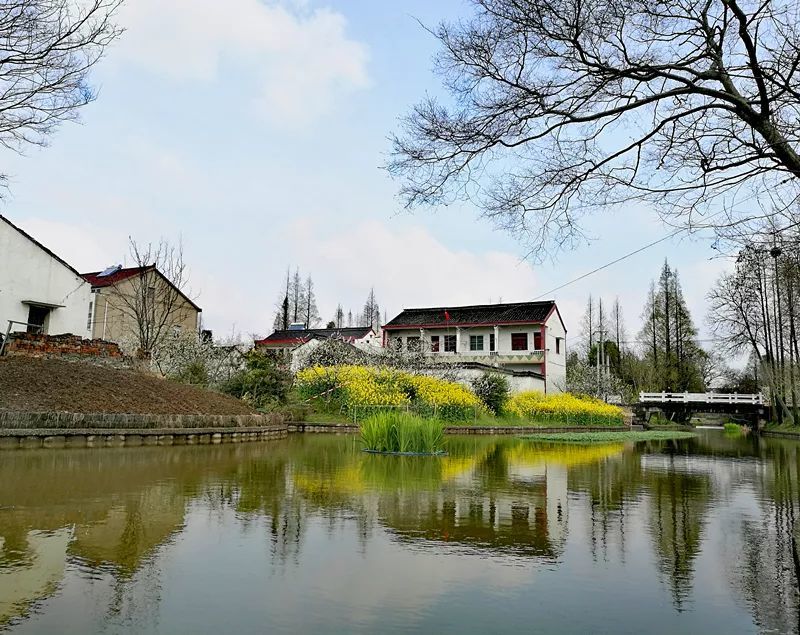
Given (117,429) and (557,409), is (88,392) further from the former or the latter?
(557,409)

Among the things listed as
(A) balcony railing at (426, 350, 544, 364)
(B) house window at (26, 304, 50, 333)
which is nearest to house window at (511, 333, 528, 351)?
(A) balcony railing at (426, 350, 544, 364)

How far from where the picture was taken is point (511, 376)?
3228 centimetres

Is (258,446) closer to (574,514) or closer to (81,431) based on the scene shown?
(81,431)

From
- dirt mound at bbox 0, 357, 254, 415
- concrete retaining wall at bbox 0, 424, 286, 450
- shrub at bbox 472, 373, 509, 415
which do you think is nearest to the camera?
concrete retaining wall at bbox 0, 424, 286, 450

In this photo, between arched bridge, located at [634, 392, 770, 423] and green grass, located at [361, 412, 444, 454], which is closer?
green grass, located at [361, 412, 444, 454]

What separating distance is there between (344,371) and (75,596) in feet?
60.4

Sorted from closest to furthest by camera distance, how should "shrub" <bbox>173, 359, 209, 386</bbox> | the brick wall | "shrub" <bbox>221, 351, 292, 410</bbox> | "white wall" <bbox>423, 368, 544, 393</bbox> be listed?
the brick wall
"shrub" <bbox>221, 351, 292, 410</bbox>
"shrub" <bbox>173, 359, 209, 386</bbox>
"white wall" <bbox>423, 368, 544, 393</bbox>

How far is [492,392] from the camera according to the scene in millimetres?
25453

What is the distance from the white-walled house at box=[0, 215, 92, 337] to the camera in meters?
22.2

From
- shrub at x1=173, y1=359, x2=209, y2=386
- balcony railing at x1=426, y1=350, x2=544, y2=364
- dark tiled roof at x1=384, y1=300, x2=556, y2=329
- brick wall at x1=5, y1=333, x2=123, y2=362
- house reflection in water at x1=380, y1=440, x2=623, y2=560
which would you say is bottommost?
house reflection in water at x1=380, y1=440, x2=623, y2=560

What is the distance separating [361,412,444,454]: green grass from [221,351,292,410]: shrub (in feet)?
25.2

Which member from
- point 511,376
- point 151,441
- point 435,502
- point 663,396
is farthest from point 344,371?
point 663,396

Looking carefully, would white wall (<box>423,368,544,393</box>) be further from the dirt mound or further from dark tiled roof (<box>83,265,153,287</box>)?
dark tiled roof (<box>83,265,153,287</box>)

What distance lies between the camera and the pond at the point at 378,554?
10.0ft
